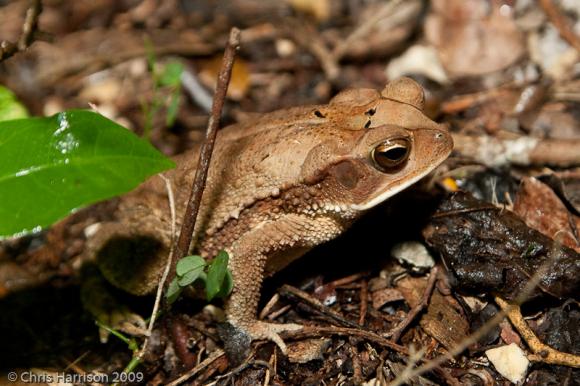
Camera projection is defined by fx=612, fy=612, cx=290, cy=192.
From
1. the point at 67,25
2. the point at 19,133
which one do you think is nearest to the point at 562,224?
the point at 19,133

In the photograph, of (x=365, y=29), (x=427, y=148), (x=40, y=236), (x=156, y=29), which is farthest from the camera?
(x=156, y=29)

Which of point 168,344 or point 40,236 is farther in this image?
point 40,236

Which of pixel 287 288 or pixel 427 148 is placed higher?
pixel 427 148

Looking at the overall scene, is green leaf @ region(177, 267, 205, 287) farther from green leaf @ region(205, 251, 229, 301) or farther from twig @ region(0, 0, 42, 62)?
twig @ region(0, 0, 42, 62)

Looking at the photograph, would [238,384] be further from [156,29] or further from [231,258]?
[156,29]

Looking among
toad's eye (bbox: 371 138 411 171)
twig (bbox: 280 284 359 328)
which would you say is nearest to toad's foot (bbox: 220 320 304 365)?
twig (bbox: 280 284 359 328)

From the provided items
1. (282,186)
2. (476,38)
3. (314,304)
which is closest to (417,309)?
(314,304)

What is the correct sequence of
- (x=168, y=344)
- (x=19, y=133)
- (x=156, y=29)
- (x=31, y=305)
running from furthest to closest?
1. (x=156, y=29)
2. (x=31, y=305)
3. (x=168, y=344)
4. (x=19, y=133)

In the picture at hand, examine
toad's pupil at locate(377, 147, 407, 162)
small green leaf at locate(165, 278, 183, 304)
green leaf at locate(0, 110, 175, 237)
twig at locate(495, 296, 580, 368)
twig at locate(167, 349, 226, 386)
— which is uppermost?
green leaf at locate(0, 110, 175, 237)

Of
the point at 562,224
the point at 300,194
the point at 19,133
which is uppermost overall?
the point at 19,133
